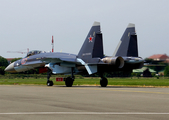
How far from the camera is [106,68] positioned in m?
29.1

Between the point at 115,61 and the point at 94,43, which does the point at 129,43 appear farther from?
the point at 115,61

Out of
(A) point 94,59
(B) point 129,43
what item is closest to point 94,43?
(A) point 94,59

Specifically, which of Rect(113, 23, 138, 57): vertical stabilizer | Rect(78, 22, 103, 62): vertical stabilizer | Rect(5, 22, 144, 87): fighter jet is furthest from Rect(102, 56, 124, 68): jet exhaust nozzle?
Rect(113, 23, 138, 57): vertical stabilizer

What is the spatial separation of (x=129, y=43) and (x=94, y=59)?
4358 millimetres

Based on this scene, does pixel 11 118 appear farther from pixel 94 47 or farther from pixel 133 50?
pixel 133 50

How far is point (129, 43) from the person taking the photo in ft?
100

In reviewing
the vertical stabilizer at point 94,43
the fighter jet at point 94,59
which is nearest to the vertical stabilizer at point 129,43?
the fighter jet at point 94,59

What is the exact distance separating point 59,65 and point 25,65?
4882 millimetres

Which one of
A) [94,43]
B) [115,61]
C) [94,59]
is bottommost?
[115,61]

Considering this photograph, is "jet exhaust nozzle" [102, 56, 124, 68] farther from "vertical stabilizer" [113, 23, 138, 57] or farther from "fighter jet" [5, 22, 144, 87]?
"vertical stabilizer" [113, 23, 138, 57]

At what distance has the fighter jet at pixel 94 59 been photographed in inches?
1132

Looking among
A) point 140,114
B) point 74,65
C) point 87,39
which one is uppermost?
point 87,39

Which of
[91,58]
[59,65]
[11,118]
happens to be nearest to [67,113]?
[11,118]

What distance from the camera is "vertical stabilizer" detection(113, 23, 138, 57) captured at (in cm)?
3045
